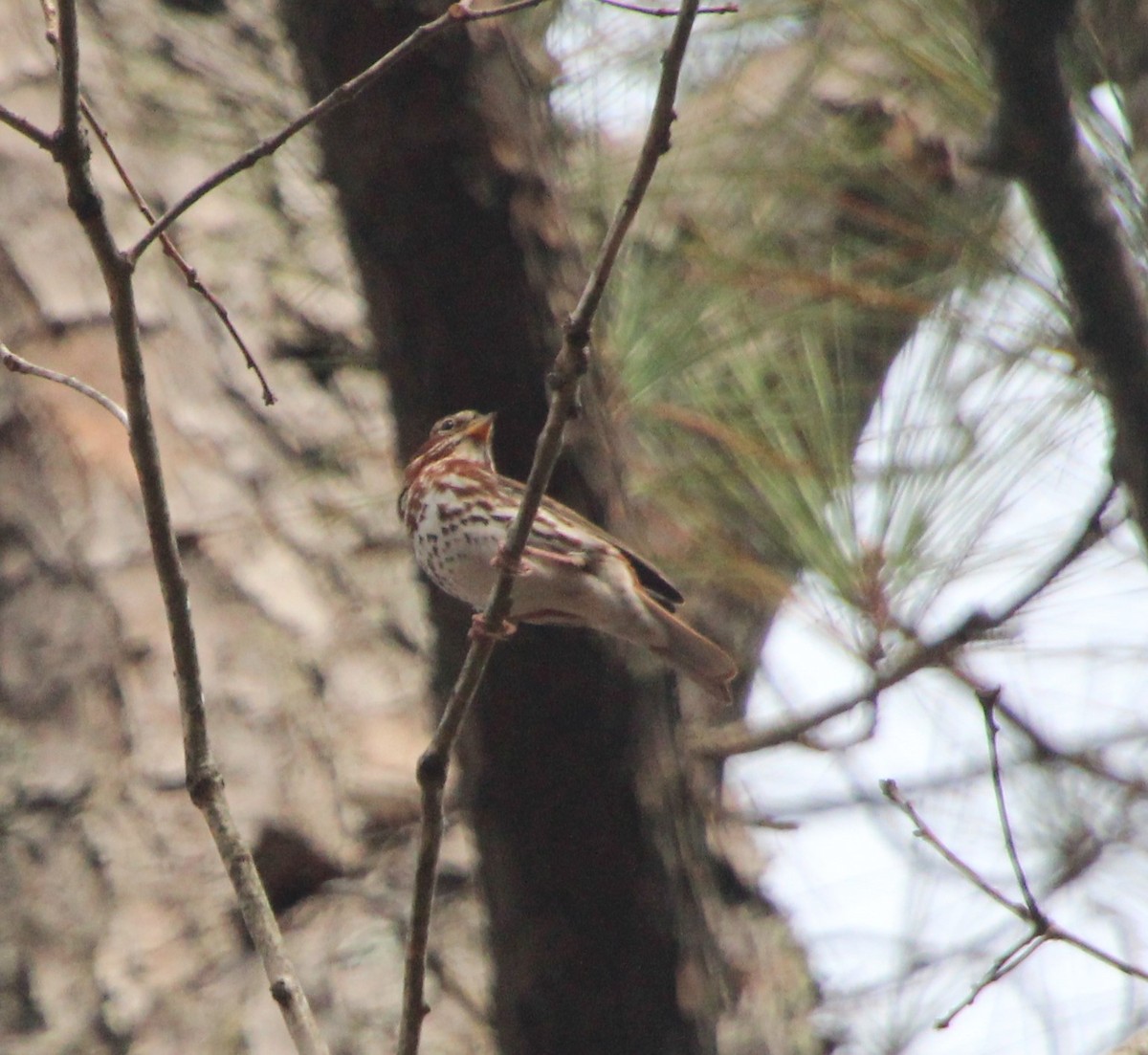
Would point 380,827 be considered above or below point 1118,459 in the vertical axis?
above

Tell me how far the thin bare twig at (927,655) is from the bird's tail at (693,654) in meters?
0.14

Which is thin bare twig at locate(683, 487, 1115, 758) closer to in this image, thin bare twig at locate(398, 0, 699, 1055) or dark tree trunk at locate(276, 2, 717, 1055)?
dark tree trunk at locate(276, 2, 717, 1055)

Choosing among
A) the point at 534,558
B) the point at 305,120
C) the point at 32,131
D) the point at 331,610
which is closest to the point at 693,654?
the point at 534,558

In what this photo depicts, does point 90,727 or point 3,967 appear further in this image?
point 90,727

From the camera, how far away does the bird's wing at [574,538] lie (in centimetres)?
236

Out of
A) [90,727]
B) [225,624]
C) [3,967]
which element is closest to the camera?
[3,967]

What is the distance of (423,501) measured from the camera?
2908mm

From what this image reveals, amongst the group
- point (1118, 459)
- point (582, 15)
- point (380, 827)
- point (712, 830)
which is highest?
point (582, 15)

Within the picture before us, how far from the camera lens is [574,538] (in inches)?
103

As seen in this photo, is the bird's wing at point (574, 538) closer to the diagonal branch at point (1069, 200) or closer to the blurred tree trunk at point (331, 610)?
the blurred tree trunk at point (331, 610)

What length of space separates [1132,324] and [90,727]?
196 cm

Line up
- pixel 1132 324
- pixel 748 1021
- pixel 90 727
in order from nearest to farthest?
1. pixel 1132 324
2. pixel 748 1021
3. pixel 90 727

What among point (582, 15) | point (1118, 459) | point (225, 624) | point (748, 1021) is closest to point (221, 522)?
point (225, 624)

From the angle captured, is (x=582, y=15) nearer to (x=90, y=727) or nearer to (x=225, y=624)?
(x=225, y=624)
